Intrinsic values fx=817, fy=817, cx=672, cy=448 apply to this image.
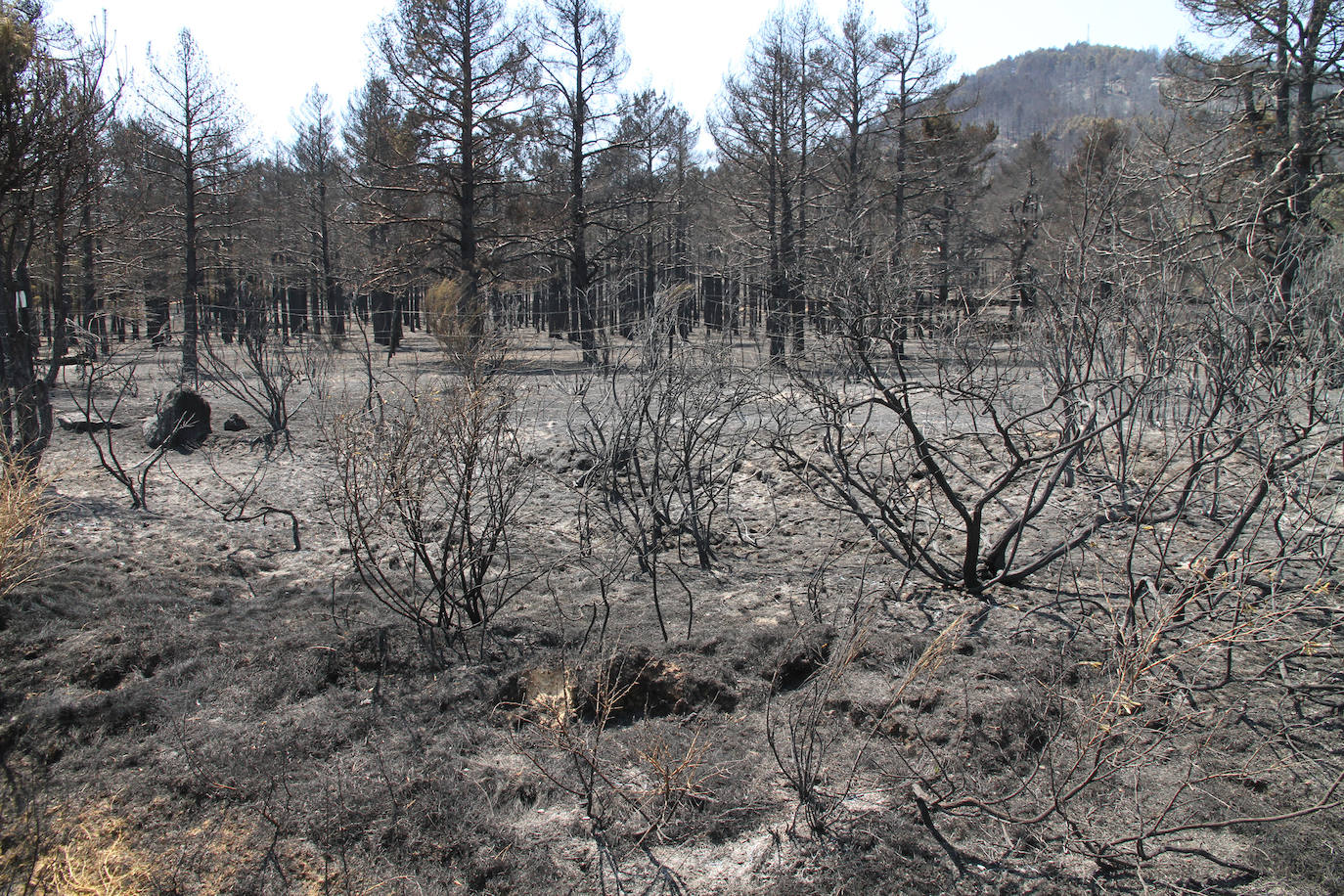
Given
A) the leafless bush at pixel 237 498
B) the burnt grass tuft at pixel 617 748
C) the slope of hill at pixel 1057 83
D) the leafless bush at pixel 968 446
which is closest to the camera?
the burnt grass tuft at pixel 617 748

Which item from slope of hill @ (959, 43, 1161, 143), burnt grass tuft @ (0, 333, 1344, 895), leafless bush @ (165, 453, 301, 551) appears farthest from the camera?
slope of hill @ (959, 43, 1161, 143)

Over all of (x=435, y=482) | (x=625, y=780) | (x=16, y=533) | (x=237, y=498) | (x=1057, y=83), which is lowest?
(x=625, y=780)

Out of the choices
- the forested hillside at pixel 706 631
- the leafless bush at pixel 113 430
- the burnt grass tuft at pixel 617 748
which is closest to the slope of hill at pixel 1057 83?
the leafless bush at pixel 113 430

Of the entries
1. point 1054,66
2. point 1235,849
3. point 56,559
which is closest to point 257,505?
point 56,559

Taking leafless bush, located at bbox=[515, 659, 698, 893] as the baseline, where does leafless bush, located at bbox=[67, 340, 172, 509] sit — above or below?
above

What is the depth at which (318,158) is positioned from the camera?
30.8 m

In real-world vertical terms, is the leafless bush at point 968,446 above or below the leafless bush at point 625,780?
above

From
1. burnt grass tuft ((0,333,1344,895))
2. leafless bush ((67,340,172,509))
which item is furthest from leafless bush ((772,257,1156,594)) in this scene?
leafless bush ((67,340,172,509))

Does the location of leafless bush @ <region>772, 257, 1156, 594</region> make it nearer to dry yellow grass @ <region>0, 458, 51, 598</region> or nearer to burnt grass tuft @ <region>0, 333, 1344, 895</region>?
burnt grass tuft @ <region>0, 333, 1344, 895</region>

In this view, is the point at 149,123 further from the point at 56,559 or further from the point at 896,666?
the point at 896,666

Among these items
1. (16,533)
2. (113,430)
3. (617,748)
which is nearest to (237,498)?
(16,533)

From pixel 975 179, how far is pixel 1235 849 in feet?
95.4

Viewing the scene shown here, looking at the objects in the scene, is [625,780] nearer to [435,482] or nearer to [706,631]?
[706,631]

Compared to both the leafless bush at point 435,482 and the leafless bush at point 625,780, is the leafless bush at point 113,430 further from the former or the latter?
the leafless bush at point 625,780
